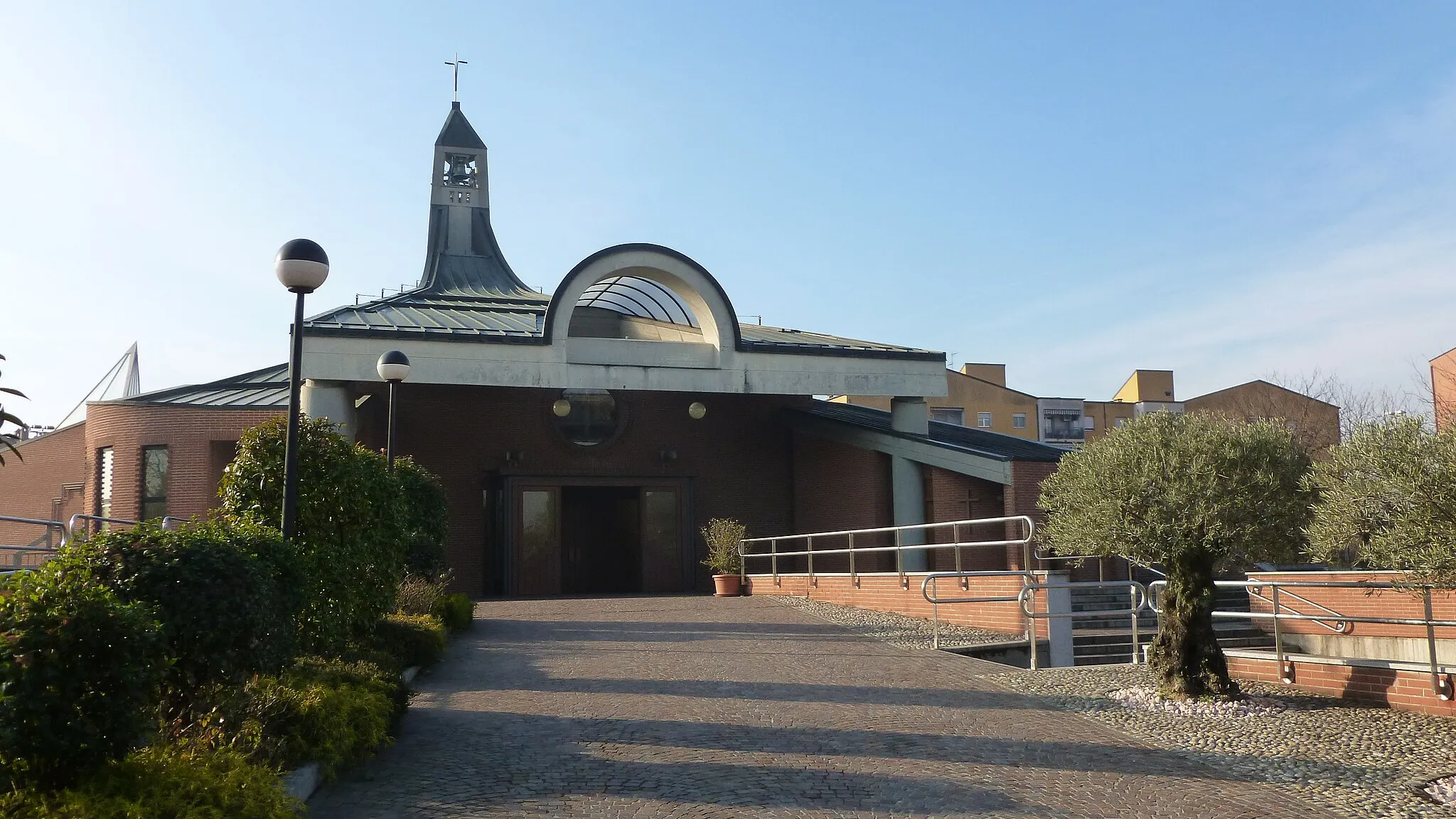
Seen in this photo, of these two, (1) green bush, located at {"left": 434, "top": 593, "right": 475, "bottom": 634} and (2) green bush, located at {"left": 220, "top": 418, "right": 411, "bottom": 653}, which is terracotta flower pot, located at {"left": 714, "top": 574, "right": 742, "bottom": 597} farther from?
(2) green bush, located at {"left": 220, "top": 418, "right": 411, "bottom": 653}

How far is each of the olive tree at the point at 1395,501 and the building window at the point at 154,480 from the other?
1899 centimetres

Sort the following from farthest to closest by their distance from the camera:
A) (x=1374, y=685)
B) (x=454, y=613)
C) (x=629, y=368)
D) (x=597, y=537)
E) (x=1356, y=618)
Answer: (x=597, y=537), (x=629, y=368), (x=454, y=613), (x=1374, y=685), (x=1356, y=618)

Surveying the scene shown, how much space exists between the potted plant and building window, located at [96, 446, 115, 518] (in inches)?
437

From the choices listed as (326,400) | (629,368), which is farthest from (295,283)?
(629,368)

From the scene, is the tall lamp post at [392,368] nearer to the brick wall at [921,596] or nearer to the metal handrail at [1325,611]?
the brick wall at [921,596]

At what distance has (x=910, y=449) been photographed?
70.1ft

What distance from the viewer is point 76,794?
4.47 m

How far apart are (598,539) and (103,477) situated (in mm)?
10417

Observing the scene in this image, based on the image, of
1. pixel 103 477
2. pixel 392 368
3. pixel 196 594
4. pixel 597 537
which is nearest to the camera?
pixel 196 594

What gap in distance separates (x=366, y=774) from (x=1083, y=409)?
2633 inches

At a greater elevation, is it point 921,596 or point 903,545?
point 903,545

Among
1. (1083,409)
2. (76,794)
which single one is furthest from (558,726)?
(1083,409)

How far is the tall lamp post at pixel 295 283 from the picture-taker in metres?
7.93

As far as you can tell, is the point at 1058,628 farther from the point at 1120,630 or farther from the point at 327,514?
the point at 327,514
